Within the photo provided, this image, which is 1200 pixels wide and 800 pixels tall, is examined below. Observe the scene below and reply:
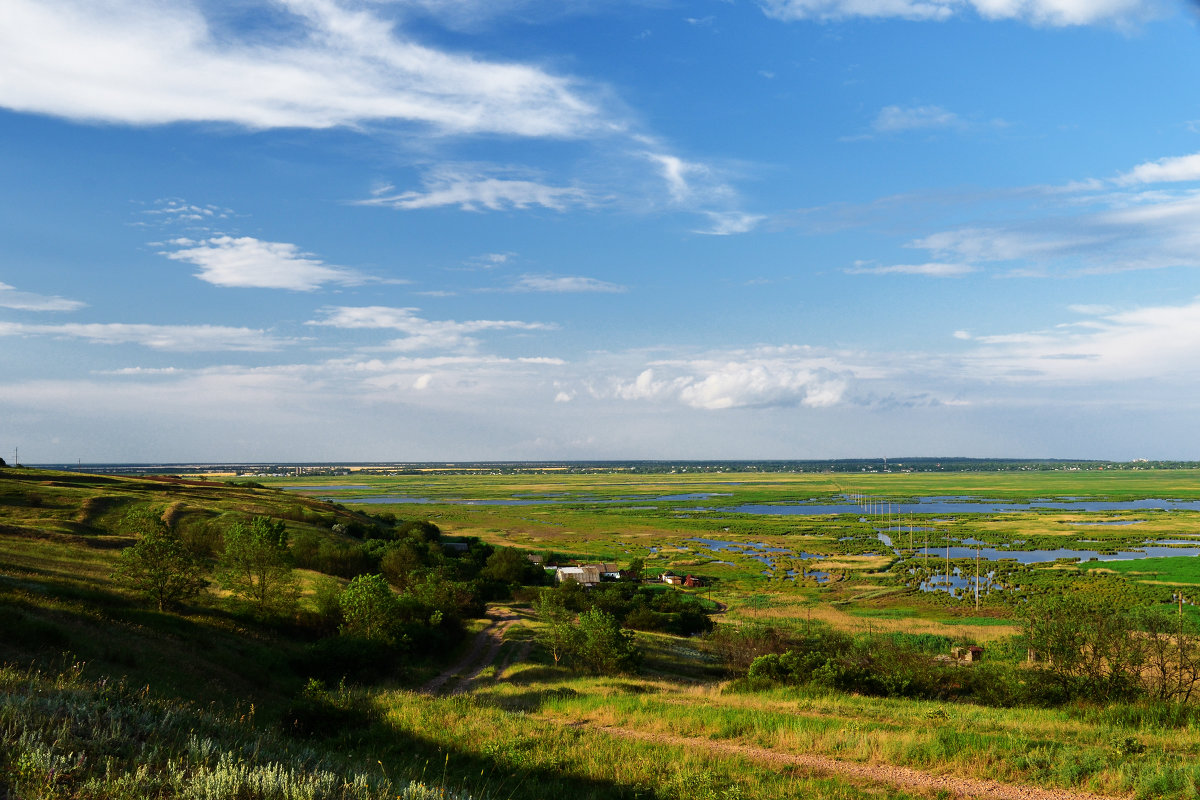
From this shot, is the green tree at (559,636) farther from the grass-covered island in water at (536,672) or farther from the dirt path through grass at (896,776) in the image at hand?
the dirt path through grass at (896,776)

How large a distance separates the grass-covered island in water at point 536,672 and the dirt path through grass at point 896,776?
0.24 ft

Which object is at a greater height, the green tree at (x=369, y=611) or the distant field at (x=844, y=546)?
the green tree at (x=369, y=611)

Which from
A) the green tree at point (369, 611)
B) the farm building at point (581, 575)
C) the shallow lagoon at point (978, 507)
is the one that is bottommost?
the shallow lagoon at point (978, 507)

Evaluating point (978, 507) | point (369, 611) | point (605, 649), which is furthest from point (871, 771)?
point (978, 507)

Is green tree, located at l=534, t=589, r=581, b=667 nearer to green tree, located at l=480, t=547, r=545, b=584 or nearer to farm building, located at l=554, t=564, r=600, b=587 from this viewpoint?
farm building, located at l=554, t=564, r=600, b=587

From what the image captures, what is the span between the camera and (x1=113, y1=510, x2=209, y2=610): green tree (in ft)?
104

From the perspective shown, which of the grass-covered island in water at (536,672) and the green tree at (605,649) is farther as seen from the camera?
the green tree at (605,649)

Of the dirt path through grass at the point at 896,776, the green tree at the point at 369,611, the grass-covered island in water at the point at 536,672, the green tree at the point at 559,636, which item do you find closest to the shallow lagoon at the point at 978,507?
the grass-covered island in water at the point at 536,672

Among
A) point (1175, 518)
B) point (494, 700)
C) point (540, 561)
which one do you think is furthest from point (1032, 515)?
point (494, 700)

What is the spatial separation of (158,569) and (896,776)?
1353 inches

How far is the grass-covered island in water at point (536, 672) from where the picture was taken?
32.0ft

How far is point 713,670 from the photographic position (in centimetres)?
3734

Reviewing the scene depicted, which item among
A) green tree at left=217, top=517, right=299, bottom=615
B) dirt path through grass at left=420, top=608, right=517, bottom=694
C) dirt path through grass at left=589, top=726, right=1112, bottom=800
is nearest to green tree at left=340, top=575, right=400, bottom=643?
dirt path through grass at left=420, top=608, right=517, bottom=694

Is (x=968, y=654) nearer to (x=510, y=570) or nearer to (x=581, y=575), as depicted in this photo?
(x=581, y=575)
